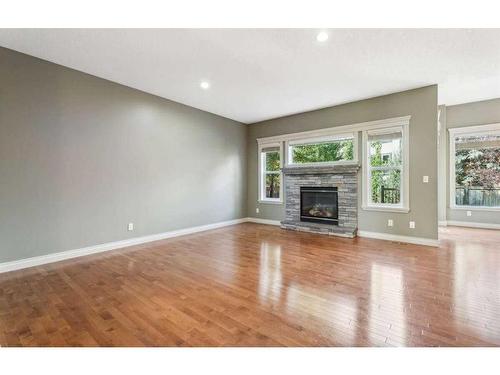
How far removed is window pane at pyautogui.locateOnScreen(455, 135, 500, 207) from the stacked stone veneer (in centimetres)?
326

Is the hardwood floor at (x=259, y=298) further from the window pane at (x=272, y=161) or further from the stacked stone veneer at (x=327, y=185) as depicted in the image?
the window pane at (x=272, y=161)

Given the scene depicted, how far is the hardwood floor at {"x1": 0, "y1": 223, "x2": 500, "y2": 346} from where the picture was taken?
5.65ft

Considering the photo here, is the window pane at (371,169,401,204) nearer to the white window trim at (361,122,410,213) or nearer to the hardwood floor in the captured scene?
the white window trim at (361,122,410,213)

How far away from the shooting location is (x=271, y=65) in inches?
138

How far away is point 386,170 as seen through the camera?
484 centimetres

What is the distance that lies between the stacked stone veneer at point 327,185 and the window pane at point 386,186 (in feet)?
1.19

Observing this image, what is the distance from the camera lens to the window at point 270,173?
21.3 ft

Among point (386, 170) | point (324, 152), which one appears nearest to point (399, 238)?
point (386, 170)

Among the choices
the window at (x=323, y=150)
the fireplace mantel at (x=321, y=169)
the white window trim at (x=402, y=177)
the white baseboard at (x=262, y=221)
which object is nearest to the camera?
the white window trim at (x=402, y=177)

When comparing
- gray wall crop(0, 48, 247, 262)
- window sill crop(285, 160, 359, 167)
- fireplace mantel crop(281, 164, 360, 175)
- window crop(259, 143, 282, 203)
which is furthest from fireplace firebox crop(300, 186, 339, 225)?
gray wall crop(0, 48, 247, 262)

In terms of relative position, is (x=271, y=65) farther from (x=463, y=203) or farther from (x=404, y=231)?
(x=463, y=203)

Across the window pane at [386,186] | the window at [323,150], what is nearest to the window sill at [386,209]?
the window pane at [386,186]
